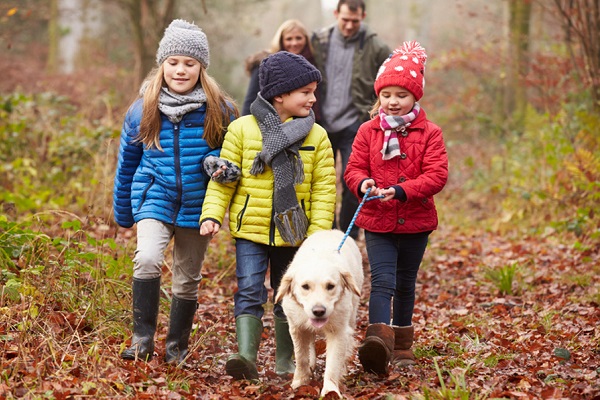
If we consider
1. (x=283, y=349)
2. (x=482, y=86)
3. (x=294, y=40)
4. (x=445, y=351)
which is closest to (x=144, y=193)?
(x=283, y=349)

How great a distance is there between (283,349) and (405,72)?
82.5 inches

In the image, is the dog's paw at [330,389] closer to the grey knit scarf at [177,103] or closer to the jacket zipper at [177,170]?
the jacket zipper at [177,170]

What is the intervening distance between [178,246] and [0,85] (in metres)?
14.2

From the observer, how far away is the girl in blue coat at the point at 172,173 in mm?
4691

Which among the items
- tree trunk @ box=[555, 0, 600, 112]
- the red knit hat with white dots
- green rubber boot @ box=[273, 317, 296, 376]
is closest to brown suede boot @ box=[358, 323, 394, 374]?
green rubber boot @ box=[273, 317, 296, 376]

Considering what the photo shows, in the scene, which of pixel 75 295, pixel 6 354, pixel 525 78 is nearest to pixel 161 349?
pixel 75 295

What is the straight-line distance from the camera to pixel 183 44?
16.0 feet

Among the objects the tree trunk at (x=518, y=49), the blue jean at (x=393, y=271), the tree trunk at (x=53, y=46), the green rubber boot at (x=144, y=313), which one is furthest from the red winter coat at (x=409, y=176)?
the tree trunk at (x=53, y=46)

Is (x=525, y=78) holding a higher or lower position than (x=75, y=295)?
higher

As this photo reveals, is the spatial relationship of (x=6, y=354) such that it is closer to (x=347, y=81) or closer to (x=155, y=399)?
(x=155, y=399)

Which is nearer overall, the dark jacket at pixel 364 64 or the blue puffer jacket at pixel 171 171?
the blue puffer jacket at pixel 171 171

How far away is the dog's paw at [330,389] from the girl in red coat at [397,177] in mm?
672

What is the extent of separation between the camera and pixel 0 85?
17219 millimetres

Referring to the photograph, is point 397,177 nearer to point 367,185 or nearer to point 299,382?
point 367,185
